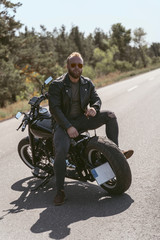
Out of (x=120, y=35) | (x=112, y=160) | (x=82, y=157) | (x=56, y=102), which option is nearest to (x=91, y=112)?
(x=56, y=102)

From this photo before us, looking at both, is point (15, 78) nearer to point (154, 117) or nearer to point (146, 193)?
point (154, 117)

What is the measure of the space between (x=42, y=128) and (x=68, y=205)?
1104 mm

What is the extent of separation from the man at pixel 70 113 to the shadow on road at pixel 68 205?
20cm

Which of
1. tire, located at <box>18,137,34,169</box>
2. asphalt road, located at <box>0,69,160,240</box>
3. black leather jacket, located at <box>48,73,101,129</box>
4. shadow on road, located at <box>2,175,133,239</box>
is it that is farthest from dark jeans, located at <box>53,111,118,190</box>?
tire, located at <box>18,137,34,169</box>

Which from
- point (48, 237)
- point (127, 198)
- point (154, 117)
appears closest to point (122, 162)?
point (127, 198)

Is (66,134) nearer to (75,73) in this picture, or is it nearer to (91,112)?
(91,112)

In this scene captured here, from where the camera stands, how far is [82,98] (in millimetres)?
3879

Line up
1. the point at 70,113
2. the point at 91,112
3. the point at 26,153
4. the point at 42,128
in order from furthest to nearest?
1. the point at 26,153
2. the point at 42,128
3. the point at 70,113
4. the point at 91,112

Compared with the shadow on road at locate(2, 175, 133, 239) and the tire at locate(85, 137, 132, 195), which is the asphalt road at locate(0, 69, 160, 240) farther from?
the tire at locate(85, 137, 132, 195)

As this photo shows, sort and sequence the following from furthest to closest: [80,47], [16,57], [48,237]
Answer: [80,47], [16,57], [48,237]

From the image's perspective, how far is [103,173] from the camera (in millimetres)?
3541

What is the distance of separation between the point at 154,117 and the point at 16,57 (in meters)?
18.9

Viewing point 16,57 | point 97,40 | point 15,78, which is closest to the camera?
point 15,78

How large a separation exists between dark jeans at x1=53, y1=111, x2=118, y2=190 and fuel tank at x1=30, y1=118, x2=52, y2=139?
0.98 ft
